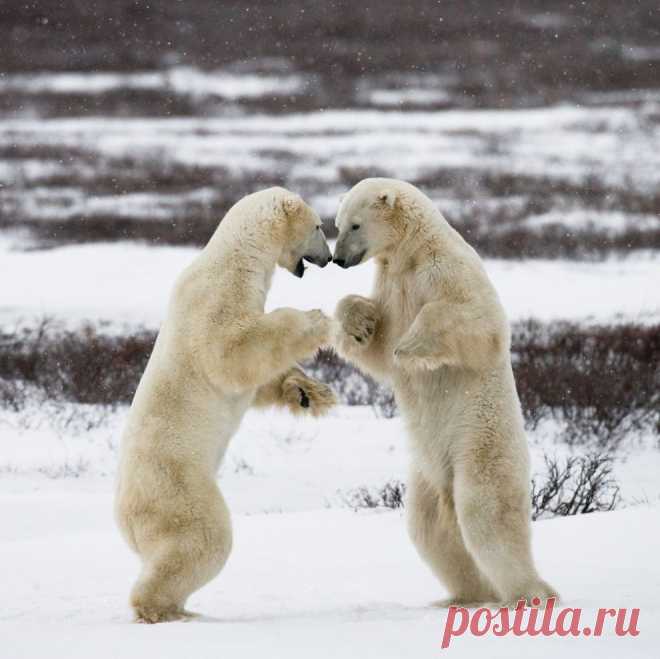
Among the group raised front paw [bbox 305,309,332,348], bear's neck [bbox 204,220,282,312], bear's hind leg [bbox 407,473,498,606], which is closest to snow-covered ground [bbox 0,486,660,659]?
bear's hind leg [bbox 407,473,498,606]

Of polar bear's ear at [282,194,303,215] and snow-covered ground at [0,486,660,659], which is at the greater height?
polar bear's ear at [282,194,303,215]

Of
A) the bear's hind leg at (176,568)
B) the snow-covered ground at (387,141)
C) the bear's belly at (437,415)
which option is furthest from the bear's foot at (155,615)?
the snow-covered ground at (387,141)

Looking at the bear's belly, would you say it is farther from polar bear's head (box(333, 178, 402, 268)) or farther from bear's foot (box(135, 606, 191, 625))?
bear's foot (box(135, 606, 191, 625))

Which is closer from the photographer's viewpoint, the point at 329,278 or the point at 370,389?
the point at 370,389

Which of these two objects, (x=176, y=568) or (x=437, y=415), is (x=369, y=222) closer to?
(x=437, y=415)

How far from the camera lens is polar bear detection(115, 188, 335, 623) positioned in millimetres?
3816

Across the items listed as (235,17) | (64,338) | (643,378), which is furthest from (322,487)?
(235,17)

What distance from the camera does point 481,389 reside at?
4.25m

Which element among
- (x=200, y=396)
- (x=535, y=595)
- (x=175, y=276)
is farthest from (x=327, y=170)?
(x=535, y=595)

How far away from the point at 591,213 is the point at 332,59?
660 inches

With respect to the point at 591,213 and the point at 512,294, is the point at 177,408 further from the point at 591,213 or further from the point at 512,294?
the point at 591,213

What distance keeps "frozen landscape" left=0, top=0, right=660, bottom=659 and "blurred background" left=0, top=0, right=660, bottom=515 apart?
2.2 inches

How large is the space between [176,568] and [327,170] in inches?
689

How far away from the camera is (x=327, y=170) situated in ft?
68.7
